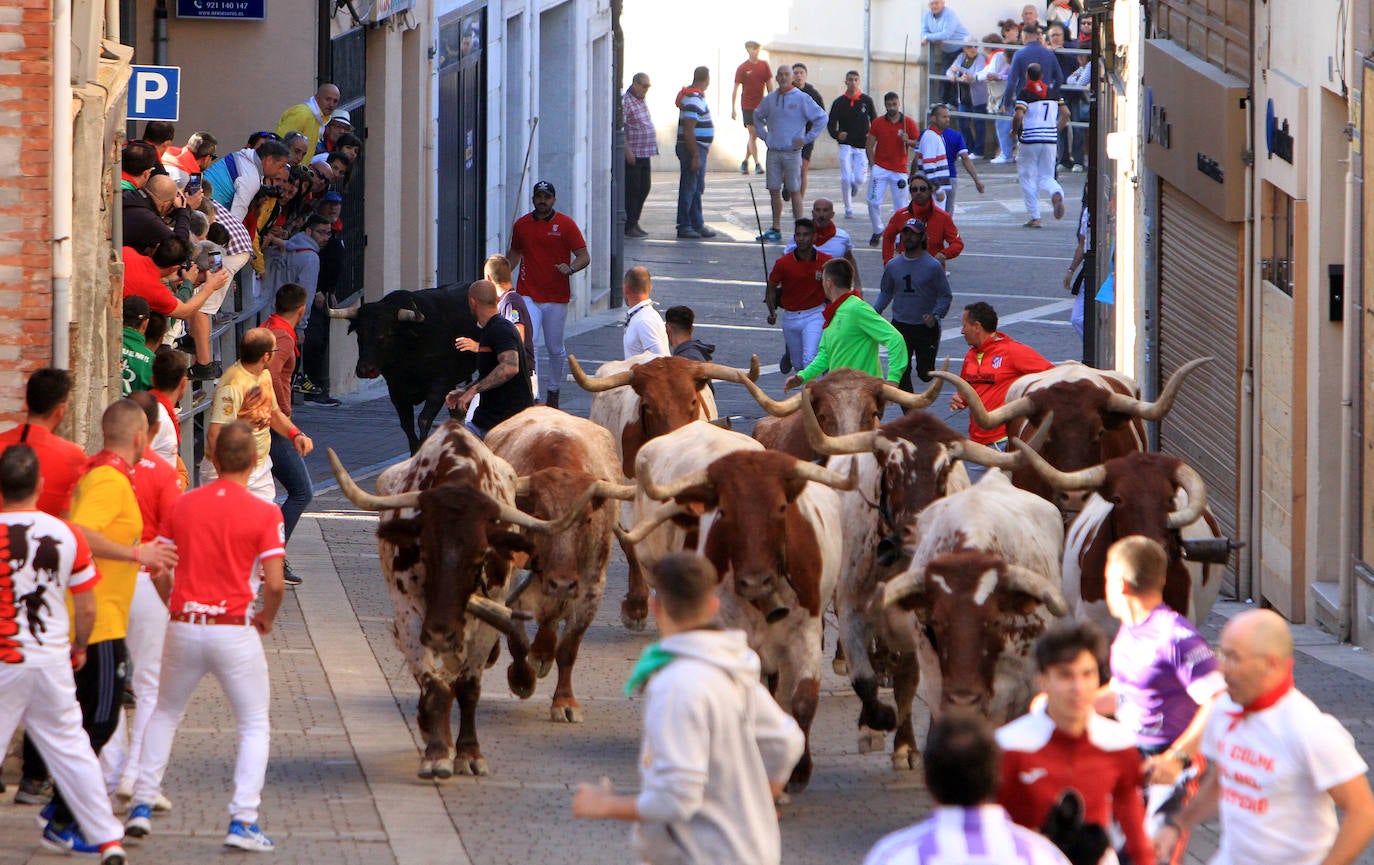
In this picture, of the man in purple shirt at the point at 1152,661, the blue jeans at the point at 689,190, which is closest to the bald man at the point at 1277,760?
the man in purple shirt at the point at 1152,661

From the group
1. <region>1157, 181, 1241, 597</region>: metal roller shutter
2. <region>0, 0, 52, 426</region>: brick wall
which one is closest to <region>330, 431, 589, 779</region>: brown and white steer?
<region>0, 0, 52, 426</region>: brick wall

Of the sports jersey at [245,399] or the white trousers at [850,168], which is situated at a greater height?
the white trousers at [850,168]

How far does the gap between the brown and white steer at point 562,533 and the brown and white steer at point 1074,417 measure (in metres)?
2.01

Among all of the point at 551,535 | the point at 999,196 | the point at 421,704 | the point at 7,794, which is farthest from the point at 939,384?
the point at 999,196

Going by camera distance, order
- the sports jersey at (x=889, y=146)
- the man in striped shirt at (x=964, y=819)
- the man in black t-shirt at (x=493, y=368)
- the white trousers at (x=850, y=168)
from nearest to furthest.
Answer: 1. the man in striped shirt at (x=964, y=819)
2. the man in black t-shirt at (x=493, y=368)
3. the sports jersey at (x=889, y=146)
4. the white trousers at (x=850, y=168)

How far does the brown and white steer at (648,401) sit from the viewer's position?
13328mm

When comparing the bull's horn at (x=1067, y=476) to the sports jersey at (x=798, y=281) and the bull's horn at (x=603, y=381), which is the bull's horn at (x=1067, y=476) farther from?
the sports jersey at (x=798, y=281)

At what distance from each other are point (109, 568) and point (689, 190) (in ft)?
85.8

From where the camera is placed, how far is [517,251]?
22.3m

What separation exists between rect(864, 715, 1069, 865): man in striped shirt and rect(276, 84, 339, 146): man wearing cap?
15695mm

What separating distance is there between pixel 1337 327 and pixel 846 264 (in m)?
3.46

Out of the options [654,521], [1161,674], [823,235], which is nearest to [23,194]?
[654,521]

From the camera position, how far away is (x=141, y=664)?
9039mm

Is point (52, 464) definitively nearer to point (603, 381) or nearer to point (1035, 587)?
point (1035, 587)
